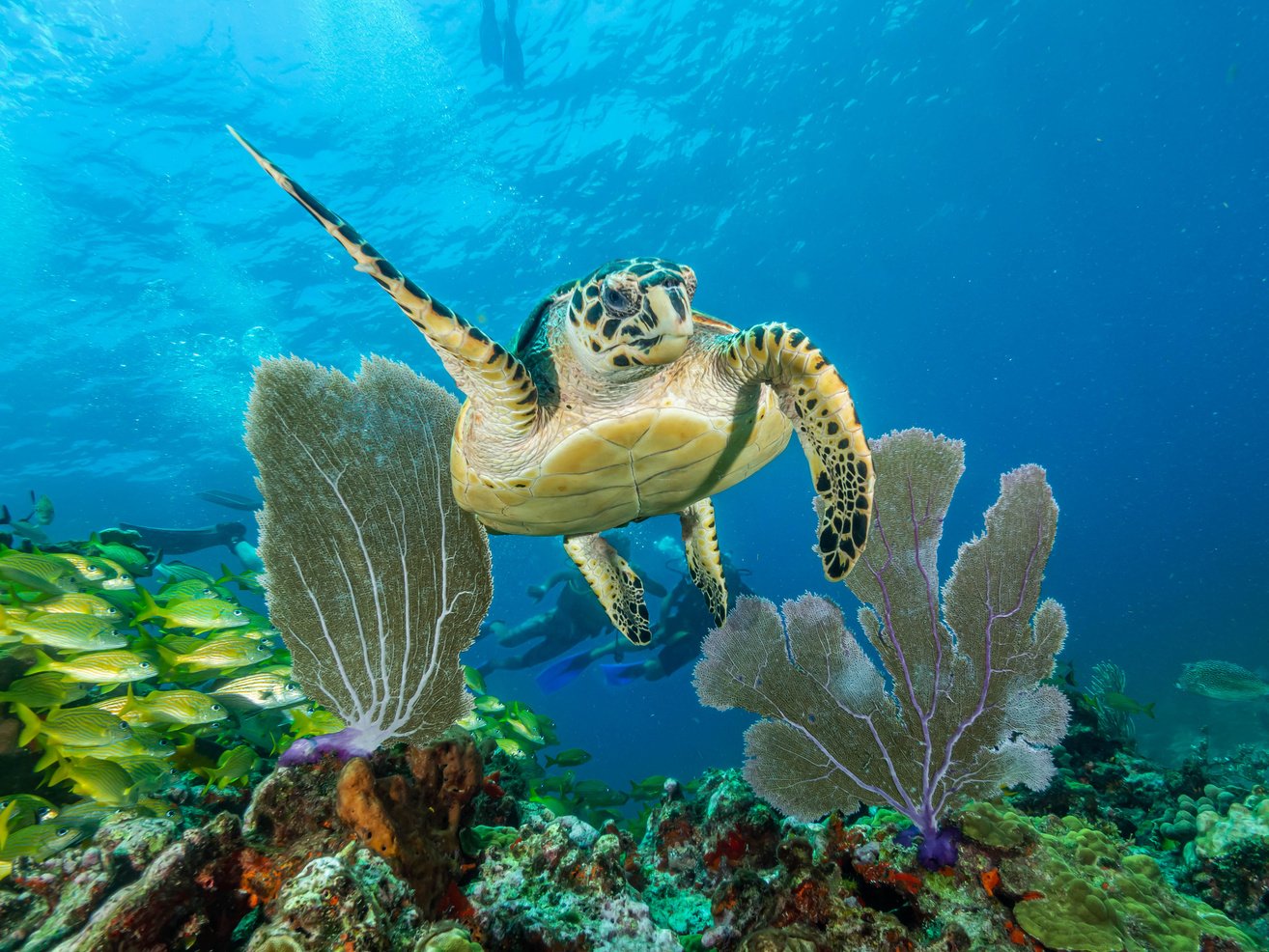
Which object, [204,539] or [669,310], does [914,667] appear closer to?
[669,310]

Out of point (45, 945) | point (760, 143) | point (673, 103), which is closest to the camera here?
point (45, 945)

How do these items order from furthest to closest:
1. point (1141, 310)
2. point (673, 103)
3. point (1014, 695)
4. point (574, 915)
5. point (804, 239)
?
point (1141, 310) < point (804, 239) < point (673, 103) < point (1014, 695) < point (574, 915)

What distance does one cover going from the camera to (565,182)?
21719mm

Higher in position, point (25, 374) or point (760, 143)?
point (760, 143)

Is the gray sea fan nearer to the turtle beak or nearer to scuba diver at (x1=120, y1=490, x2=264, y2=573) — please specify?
the turtle beak

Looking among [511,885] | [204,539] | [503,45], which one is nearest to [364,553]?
[511,885]

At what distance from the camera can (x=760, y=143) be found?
78.2 ft

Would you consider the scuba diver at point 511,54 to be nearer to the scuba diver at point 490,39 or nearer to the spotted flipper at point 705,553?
the scuba diver at point 490,39

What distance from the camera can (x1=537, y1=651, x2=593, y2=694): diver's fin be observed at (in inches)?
442

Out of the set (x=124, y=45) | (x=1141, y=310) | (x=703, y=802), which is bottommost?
(x=703, y=802)

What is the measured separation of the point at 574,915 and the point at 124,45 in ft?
77.9

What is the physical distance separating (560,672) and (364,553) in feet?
29.9

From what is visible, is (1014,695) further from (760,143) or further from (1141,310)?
(1141,310)

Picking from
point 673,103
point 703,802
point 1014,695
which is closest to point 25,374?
point 673,103
